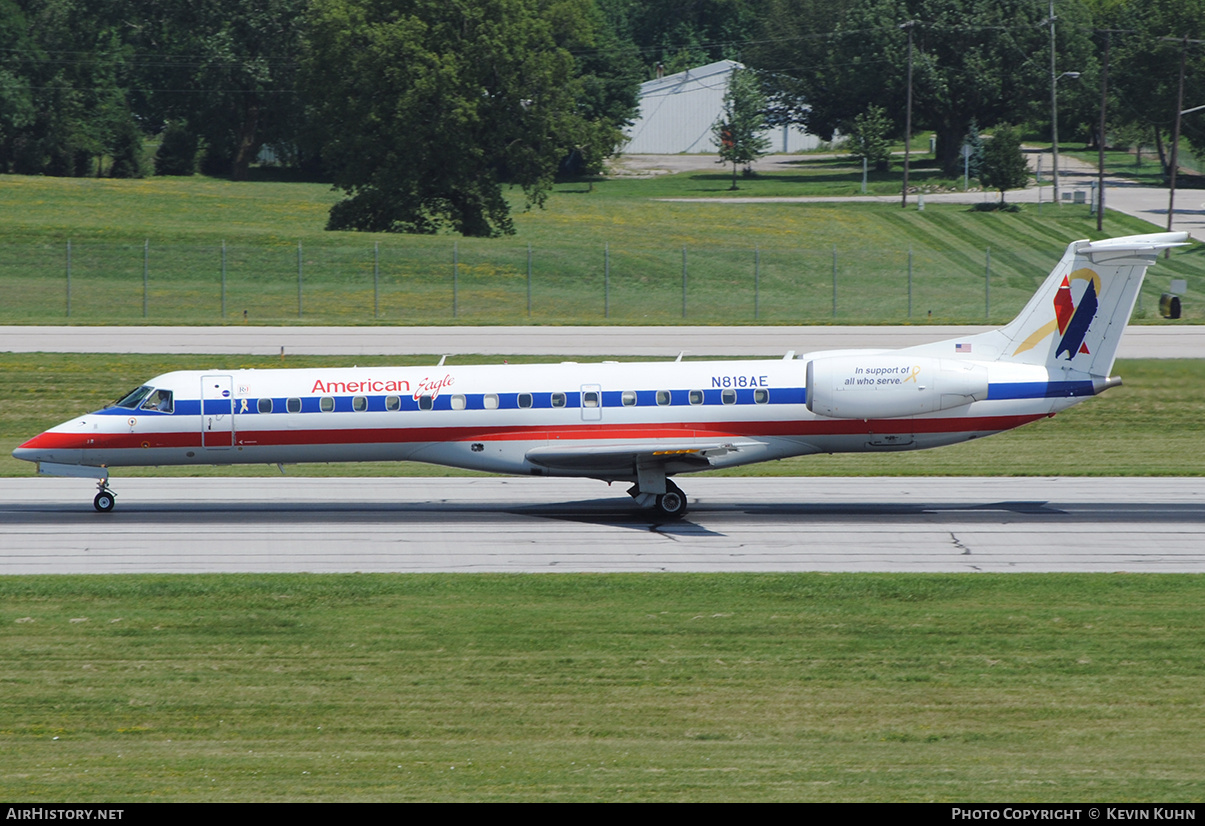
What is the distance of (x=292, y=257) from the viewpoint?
68375 millimetres

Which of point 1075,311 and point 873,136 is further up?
Result: point 873,136

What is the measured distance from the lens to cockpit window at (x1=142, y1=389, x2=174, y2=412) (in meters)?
27.6

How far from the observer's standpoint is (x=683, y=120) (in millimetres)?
138625

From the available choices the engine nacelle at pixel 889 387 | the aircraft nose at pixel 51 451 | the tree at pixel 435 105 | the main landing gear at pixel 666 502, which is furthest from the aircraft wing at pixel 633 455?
the tree at pixel 435 105

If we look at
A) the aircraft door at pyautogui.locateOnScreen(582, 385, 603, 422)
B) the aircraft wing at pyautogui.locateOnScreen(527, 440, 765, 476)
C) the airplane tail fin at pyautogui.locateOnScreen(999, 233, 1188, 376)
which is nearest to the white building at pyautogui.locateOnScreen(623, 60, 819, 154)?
the airplane tail fin at pyautogui.locateOnScreen(999, 233, 1188, 376)

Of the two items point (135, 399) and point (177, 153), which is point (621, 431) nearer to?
point (135, 399)

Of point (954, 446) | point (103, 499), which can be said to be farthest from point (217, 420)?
point (954, 446)

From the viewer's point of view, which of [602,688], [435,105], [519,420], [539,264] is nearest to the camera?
[602,688]

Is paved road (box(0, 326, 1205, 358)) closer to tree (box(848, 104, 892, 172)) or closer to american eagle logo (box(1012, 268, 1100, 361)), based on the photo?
american eagle logo (box(1012, 268, 1100, 361))

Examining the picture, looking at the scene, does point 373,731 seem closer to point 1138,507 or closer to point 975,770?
point 975,770

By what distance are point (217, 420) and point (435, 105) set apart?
5402 cm

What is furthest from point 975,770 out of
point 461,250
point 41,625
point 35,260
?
point 35,260

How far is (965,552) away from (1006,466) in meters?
10.6

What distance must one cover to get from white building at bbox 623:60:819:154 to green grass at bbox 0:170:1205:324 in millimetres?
43747
